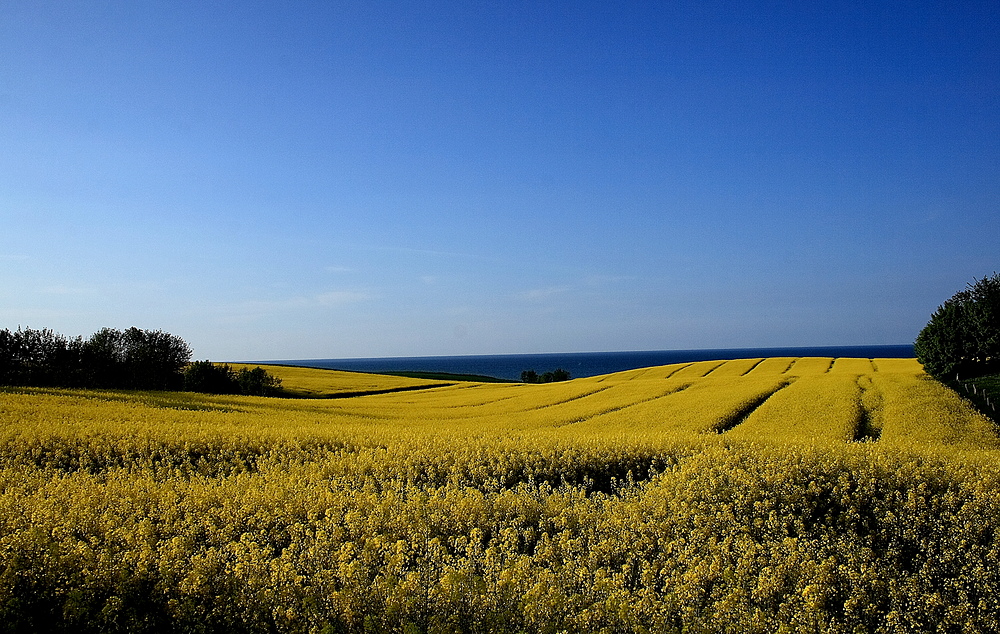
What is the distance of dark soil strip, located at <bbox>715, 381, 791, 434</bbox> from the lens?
Result: 63.9 ft

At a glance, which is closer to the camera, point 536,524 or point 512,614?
point 512,614

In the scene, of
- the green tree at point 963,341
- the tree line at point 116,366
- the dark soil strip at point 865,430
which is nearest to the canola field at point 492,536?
the dark soil strip at point 865,430

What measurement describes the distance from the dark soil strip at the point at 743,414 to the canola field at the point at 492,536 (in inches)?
288

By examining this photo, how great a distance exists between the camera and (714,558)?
19.1 feet

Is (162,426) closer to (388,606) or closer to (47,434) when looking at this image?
(47,434)

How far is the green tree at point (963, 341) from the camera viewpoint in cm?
3766

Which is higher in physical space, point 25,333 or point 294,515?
point 25,333

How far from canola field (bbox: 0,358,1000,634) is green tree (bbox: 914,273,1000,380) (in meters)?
33.5

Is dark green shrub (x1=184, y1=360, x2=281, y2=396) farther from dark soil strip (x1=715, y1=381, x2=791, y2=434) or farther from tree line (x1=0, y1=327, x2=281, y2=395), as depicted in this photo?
dark soil strip (x1=715, y1=381, x2=791, y2=434)

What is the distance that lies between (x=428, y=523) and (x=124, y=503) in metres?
3.78

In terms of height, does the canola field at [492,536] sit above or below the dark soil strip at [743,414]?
above

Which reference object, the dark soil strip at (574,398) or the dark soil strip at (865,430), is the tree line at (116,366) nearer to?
the dark soil strip at (574,398)

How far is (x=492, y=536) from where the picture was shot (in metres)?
7.23

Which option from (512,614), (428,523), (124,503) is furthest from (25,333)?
(512,614)
